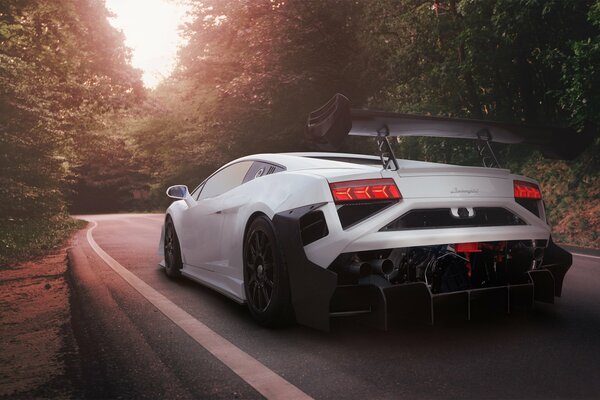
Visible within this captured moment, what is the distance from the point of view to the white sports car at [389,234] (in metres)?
3.64

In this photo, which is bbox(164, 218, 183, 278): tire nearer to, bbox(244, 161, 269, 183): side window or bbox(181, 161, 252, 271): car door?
bbox(181, 161, 252, 271): car door

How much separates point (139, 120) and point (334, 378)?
4516 centimetres

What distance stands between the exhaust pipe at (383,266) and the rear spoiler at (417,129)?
78cm

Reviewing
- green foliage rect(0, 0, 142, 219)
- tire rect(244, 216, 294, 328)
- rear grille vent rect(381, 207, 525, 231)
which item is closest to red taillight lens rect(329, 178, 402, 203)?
rear grille vent rect(381, 207, 525, 231)

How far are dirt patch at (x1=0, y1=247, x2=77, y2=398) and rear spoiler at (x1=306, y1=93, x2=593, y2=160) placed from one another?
209 centimetres

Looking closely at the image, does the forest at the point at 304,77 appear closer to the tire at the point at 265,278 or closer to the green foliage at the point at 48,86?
the green foliage at the point at 48,86

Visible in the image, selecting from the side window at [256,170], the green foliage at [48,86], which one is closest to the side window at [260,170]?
the side window at [256,170]

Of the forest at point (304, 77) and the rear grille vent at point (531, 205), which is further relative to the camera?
the forest at point (304, 77)

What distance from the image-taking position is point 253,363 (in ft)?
11.3

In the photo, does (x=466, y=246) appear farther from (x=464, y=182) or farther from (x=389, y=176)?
Answer: (x=389, y=176)

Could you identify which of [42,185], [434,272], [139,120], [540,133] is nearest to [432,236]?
[434,272]

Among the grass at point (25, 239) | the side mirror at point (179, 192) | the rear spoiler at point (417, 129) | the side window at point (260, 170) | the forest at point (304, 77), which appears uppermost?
the forest at point (304, 77)

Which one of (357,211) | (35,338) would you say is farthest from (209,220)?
(357,211)

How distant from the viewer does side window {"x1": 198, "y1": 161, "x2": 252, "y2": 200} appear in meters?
5.41
